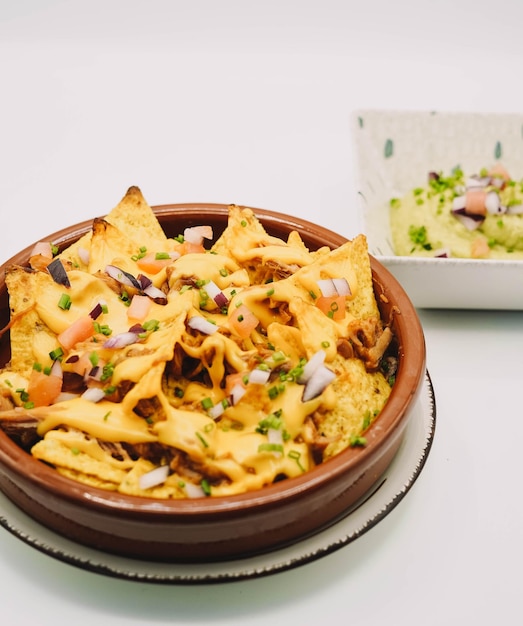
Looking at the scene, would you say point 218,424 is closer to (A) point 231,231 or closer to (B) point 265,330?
(B) point 265,330

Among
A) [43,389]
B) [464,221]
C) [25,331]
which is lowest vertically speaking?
[464,221]

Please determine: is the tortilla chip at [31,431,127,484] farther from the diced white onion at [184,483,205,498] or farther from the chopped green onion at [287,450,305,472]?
the chopped green onion at [287,450,305,472]

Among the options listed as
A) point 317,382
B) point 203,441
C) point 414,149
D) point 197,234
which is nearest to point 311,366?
point 317,382

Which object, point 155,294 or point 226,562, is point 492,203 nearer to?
point 155,294

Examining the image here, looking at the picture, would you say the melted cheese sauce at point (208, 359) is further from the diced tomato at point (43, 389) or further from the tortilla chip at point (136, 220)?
the tortilla chip at point (136, 220)

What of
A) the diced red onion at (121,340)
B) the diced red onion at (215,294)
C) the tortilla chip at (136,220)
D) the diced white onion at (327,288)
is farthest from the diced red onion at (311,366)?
the tortilla chip at (136,220)

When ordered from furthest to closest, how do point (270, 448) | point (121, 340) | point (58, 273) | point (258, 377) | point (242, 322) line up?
point (58, 273) → point (242, 322) → point (121, 340) → point (258, 377) → point (270, 448)

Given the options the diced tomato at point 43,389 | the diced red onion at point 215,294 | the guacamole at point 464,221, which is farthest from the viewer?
the guacamole at point 464,221

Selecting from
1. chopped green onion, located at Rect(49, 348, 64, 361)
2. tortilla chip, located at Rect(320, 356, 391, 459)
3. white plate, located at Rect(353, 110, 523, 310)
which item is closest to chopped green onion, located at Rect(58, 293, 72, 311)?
chopped green onion, located at Rect(49, 348, 64, 361)
